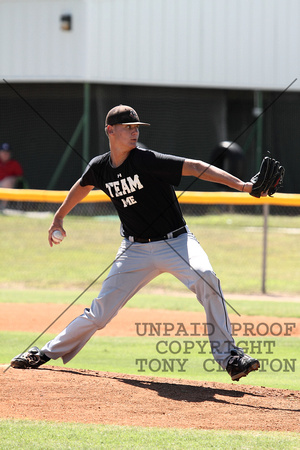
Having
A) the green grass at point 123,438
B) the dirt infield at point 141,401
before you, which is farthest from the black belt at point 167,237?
the green grass at point 123,438

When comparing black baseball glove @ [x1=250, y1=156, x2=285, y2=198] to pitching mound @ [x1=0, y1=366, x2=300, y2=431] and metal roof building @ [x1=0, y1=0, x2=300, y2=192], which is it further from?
metal roof building @ [x1=0, y1=0, x2=300, y2=192]

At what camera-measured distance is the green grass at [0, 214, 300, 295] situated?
517 inches

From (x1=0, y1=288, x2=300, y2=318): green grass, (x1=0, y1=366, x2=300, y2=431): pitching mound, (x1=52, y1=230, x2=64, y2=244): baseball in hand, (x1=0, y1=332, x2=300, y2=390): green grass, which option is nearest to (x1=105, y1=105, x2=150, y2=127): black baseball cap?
(x1=52, y1=230, x2=64, y2=244): baseball in hand

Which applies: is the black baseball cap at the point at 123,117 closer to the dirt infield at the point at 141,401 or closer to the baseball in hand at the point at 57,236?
the baseball in hand at the point at 57,236

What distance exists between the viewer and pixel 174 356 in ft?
24.7

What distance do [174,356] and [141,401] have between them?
2.19m

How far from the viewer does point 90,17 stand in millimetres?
21312

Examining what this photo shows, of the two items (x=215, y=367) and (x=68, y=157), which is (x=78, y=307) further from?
(x=68, y=157)

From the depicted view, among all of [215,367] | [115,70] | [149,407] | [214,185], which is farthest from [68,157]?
[149,407]

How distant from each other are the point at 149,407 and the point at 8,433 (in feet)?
3.66

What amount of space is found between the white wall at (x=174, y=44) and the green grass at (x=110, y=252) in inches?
174

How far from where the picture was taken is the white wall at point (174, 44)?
69.3 ft

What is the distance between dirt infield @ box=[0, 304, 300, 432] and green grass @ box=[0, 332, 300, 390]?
498mm

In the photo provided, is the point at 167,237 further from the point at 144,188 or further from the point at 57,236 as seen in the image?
the point at 57,236
